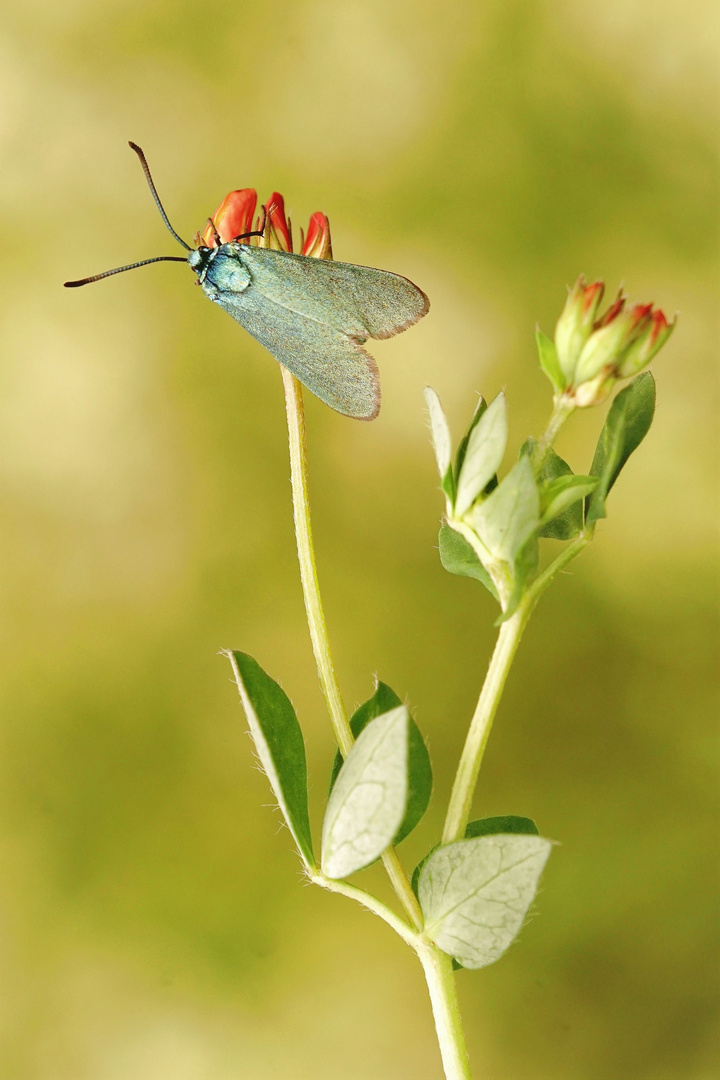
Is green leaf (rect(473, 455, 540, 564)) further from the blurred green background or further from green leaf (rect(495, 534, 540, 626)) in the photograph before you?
the blurred green background

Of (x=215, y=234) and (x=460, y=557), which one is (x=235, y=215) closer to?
(x=215, y=234)

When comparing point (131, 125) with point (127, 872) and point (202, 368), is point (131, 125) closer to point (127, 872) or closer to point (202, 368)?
point (202, 368)

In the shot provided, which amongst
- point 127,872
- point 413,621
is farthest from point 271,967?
point 413,621

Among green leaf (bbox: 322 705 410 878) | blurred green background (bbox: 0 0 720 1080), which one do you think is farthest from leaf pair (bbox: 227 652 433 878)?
blurred green background (bbox: 0 0 720 1080)

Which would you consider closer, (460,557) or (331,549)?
(460,557)

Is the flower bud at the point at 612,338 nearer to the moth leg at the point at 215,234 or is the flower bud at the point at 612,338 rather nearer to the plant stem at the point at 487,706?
the plant stem at the point at 487,706

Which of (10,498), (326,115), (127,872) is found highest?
(326,115)

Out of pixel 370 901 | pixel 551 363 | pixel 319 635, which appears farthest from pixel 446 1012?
pixel 551 363
